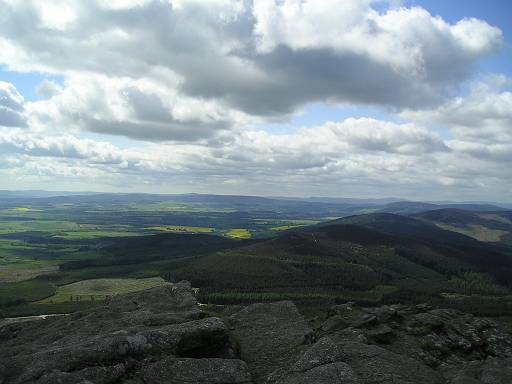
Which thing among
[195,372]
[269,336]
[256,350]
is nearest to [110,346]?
[195,372]

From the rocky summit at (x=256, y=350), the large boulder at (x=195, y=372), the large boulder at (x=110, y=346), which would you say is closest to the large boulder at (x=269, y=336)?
the rocky summit at (x=256, y=350)

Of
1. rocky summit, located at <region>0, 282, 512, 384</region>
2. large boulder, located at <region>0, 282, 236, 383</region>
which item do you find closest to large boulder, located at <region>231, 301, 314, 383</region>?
rocky summit, located at <region>0, 282, 512, 384</region>

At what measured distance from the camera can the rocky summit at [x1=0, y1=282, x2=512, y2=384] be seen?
2408 cm

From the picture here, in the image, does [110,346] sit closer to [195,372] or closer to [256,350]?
[195,372]

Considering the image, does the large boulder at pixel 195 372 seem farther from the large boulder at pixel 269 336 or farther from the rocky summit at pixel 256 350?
the large boulder at pixel 269 336

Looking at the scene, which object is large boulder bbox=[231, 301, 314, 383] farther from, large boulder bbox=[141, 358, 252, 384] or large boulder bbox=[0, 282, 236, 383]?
large boulder bbox=[0, 282, 236, 383]

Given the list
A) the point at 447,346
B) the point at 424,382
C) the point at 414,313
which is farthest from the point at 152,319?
the point at 414,313

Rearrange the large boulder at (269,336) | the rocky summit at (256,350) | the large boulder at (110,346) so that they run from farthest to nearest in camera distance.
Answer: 1. the large boulder at (269,336)
2. the rocky summit at (256,350)
3. the large boulder at (110,346)

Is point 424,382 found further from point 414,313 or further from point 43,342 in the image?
point 43,342

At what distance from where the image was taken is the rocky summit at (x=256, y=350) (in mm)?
24078

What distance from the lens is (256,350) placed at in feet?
106

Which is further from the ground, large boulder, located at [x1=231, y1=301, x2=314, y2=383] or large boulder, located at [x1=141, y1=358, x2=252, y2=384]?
large boulder, located at [x1=141, y1=358, x2=252, y2=384]

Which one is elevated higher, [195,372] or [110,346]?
[110,346]

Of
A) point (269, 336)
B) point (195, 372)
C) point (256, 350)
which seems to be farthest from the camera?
point (269, 336)
